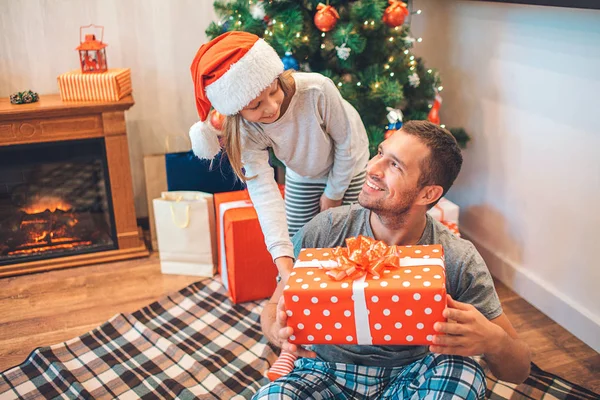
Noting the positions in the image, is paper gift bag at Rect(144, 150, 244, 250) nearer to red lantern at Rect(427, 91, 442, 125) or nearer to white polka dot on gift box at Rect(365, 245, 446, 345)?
red lantern at Rect(427, 91, 442, 125)

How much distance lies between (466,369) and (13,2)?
103 inches

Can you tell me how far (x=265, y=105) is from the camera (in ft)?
5.48

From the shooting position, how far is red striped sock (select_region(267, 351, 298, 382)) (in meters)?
2.08

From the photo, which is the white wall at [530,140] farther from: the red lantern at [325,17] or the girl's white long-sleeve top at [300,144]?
the girl's white long-sleeve top at [300,144]

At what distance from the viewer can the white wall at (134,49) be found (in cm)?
291

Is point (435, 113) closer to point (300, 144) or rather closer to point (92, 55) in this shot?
point (300, 144)

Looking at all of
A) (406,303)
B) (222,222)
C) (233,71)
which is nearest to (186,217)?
(222,222)

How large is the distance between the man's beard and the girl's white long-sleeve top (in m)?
0.35

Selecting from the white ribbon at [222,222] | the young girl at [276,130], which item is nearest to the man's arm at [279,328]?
the young girl at [276,130]

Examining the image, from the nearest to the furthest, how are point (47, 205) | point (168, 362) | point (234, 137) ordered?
point (234, 137) → point (168, 362) → point (47, 205)

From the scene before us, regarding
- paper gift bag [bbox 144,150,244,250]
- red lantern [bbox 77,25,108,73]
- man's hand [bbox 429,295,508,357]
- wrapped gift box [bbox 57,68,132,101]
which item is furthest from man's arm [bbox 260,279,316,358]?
red lantern [bbox 77,25,108,73]

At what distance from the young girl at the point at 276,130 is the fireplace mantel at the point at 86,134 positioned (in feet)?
3.45

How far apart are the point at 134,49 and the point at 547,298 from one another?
222 centimetres

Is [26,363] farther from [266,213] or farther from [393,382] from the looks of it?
[393,382]
